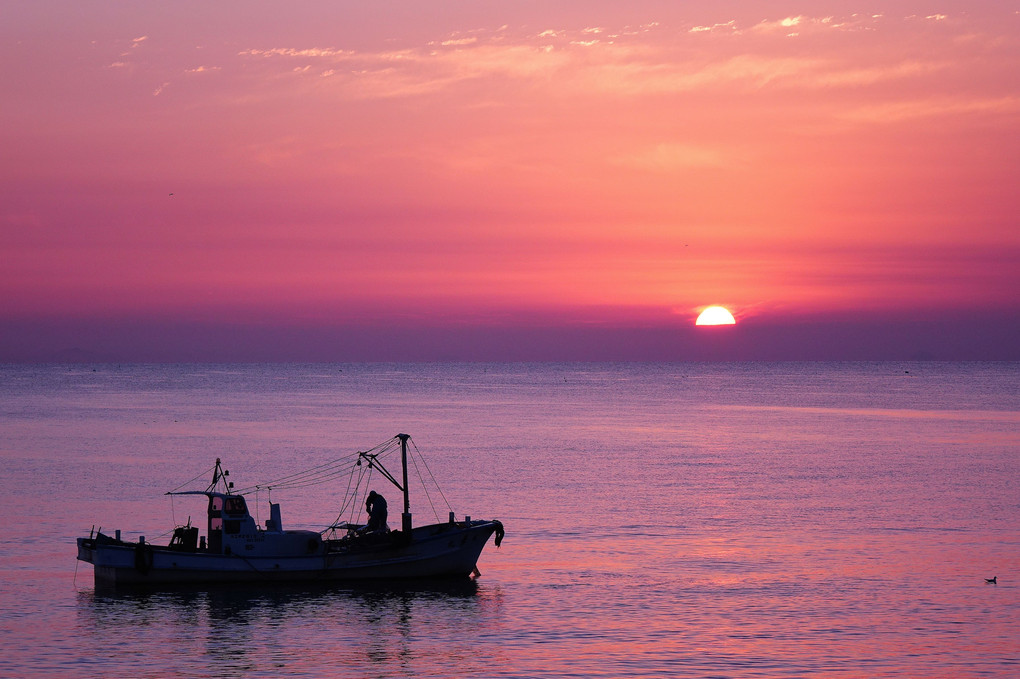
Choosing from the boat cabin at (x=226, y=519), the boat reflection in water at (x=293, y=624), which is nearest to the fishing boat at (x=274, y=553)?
the boat cabin at (x=226, y=519)

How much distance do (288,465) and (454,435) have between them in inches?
1485

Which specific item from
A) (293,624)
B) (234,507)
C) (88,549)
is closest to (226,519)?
(234,507)

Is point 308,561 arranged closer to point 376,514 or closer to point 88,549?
point 376,514

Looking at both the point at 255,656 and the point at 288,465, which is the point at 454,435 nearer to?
the point at 288,465

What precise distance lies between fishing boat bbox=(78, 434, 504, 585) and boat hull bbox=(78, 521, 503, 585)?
1.6 inches

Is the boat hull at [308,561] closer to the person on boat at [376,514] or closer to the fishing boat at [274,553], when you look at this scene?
the fishing boat at [274,553]

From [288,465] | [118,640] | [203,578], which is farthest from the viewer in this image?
[288,465]

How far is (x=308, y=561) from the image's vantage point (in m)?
46.4

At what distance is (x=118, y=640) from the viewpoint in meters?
38.1

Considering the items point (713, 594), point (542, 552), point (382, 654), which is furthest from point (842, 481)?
point (382, 654)

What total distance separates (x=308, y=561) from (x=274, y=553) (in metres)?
1.40

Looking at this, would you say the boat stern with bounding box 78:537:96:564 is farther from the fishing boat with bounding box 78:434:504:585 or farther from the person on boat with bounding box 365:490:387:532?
the person on boat with bounding box 365:490:387:532

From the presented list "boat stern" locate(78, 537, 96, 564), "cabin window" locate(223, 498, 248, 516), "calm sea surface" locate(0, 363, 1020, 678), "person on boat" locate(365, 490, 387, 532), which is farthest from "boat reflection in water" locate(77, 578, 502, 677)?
"cabin window" locate(223, 498, 248, 516)

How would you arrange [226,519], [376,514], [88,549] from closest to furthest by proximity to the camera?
[226,519]
[88,549]
[376,514]
